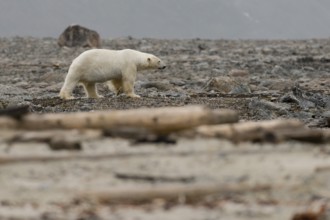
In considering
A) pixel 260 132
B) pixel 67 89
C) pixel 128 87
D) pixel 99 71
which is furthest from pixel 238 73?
pixel 260 132

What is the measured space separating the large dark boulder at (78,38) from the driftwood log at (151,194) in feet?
103

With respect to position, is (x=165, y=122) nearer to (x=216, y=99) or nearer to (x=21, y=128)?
(x=21, y=128)

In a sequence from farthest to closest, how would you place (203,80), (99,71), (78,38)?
(78,38)
(203,80)
(99,71)

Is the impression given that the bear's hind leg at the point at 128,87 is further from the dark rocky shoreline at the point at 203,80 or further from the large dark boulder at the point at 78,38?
the large dark boulder at the point at 78,38

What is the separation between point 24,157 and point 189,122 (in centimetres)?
137

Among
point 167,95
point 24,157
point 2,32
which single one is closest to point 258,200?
point 24,157

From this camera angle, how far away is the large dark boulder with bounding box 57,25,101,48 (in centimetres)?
3884

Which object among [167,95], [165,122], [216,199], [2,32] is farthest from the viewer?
[2,32]

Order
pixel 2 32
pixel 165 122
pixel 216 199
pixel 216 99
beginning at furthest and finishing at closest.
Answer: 1. pixel 2 32
2. pixel 216 99
3. pixel 165 122
4. pixel 216 199

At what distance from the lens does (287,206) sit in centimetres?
742

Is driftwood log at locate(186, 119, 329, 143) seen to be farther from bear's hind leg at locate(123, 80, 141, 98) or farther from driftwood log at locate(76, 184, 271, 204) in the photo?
bear's hind leg at locate(123, 80, 141, 98)

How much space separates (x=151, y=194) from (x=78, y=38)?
32045mm

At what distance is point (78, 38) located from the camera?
39.0 meters

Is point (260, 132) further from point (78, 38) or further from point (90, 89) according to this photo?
point (78, 38)
